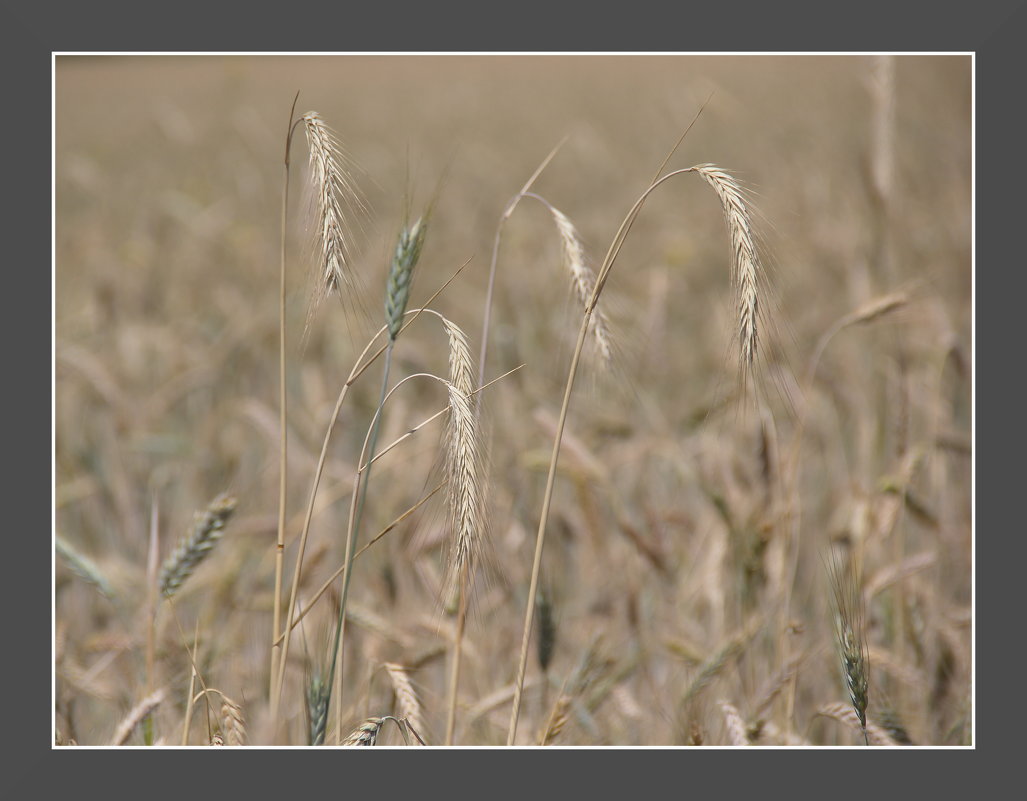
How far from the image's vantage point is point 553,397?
3365 millimetres

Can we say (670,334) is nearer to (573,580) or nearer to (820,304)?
(820,304)

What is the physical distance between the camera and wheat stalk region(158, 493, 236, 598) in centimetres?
142

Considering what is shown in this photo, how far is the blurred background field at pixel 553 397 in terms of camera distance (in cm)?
201

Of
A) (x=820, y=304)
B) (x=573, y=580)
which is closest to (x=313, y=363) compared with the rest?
(x=573, y=580)

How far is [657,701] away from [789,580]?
19.4 inches

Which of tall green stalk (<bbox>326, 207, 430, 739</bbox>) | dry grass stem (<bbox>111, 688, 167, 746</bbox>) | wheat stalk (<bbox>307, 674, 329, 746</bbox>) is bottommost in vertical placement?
dry grass stem (<bbox>111, 688, 167, 746</bbox>)

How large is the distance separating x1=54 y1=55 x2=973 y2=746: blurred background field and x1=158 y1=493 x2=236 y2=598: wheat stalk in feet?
0.45

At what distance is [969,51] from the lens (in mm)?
1979

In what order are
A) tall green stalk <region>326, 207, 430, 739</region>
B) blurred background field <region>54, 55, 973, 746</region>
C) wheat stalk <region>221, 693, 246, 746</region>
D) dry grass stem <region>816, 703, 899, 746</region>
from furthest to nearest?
blurred background field <region>54, 55, 973, 746</region> → dry grass stem <region>816, 703, 899, 746</region> → wheat stalk <region>221, 693, 246, 746</region> → tall green stalk <region>326, 207, 430, 739</region>

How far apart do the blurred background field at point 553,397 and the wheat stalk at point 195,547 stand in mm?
136

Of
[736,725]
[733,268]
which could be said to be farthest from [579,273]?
[736,725]

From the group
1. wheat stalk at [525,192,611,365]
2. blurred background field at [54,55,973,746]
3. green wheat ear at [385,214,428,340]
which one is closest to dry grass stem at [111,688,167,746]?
blurred background field at [54,55,973,746]

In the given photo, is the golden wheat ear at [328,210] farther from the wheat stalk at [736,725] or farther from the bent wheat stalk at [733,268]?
the wheat stalk at [736,725]

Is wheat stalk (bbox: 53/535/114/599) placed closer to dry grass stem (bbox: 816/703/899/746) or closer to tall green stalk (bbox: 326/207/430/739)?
tall green stalk (bbox: 326/207/430/739)
